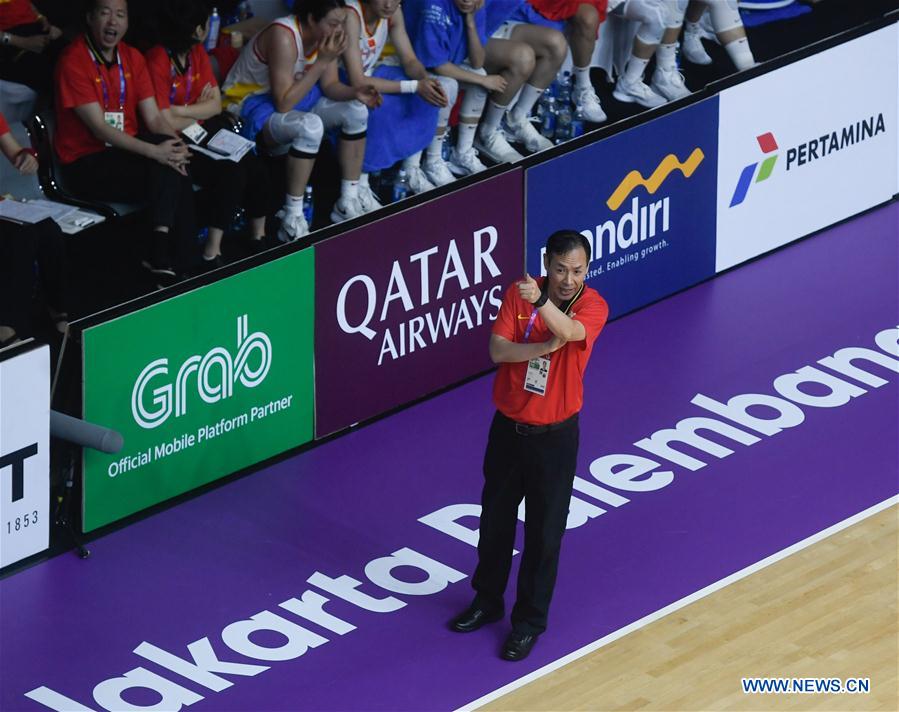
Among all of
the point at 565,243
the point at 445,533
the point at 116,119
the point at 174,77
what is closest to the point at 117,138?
the point at 116,119

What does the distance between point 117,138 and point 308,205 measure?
54.7 inches

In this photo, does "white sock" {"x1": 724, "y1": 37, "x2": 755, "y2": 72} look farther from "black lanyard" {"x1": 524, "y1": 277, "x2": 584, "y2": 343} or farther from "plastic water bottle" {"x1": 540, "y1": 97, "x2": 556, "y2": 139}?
"black lanyard" {"x1": 524, "y1": 277, "x2": 584, "y2": 343}

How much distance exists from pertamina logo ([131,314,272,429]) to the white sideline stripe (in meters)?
2.42

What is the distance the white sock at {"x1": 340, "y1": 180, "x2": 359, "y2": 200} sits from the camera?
1093 centimetres

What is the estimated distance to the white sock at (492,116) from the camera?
463 inches

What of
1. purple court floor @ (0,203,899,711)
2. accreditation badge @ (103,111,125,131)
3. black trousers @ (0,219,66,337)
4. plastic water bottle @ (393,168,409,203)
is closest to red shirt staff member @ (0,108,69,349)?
black trousers @ (0,219,66,337)

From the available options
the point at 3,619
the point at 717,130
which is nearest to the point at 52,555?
the point at 3,619

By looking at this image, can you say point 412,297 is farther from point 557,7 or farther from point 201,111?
point 557,7

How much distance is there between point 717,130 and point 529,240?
62.7 inches

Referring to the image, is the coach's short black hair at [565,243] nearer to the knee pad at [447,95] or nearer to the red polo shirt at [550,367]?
the red polo shirt at [550,367]

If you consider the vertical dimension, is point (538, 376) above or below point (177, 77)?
below

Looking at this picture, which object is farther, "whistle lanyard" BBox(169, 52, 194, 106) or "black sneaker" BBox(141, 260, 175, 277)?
"whistle lanyard" BBox(169, 52, 194, 106)

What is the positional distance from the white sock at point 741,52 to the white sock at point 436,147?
99.2 inches

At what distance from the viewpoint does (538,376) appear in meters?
8.20
